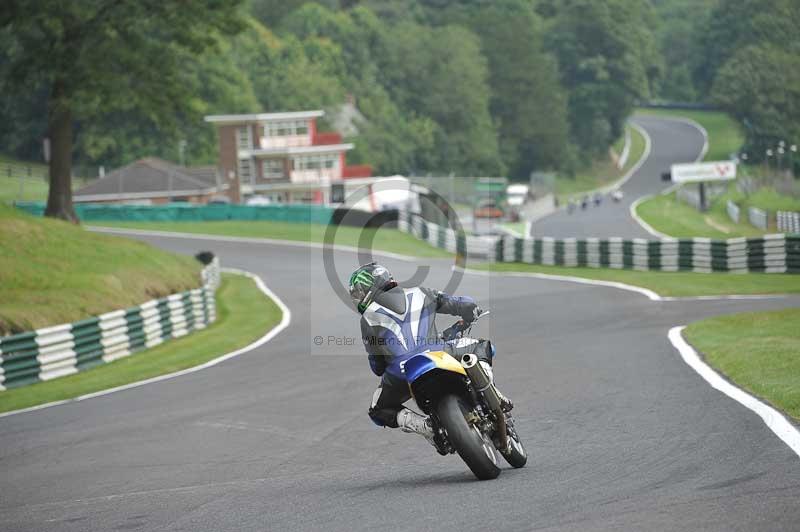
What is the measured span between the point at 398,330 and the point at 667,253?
25895 millimetres

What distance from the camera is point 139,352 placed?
21.5 m

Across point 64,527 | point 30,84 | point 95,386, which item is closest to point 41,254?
point 95,386

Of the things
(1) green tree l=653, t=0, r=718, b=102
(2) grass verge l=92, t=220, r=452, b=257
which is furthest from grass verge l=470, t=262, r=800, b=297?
(1) green tree l=653, t=0, r=718, b=102

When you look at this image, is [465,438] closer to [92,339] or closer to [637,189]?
[92,339]

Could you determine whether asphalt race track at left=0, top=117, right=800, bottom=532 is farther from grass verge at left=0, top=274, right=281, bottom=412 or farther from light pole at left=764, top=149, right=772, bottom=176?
light pole at left=764, top=149, right=772, bottom=176

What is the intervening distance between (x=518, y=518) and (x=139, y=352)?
617 inches

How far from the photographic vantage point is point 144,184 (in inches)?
3221

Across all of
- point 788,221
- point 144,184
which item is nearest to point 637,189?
point 144,184

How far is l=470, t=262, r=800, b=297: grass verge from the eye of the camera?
1041 inches

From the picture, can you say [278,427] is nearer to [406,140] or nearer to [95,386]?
[95,386]

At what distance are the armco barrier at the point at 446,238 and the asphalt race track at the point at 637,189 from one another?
12021mm

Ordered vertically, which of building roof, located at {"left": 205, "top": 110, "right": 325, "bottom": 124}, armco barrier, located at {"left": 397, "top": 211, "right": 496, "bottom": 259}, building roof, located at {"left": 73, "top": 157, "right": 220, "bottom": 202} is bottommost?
armco barrier, located at {"left": 397, "top": 211, "right": 496, "bottom": 259}

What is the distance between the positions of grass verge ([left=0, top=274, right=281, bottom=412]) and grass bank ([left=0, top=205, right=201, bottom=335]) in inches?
75.1

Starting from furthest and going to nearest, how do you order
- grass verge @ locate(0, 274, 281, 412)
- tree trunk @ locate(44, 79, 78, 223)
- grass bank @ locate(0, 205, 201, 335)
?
1. tree trunk @ locate(44, 79, 78, 223)
2. grass bank @ locate(0, 205, 201, 335)
3. grass verge @ locate(0, 274, 281, 412)
